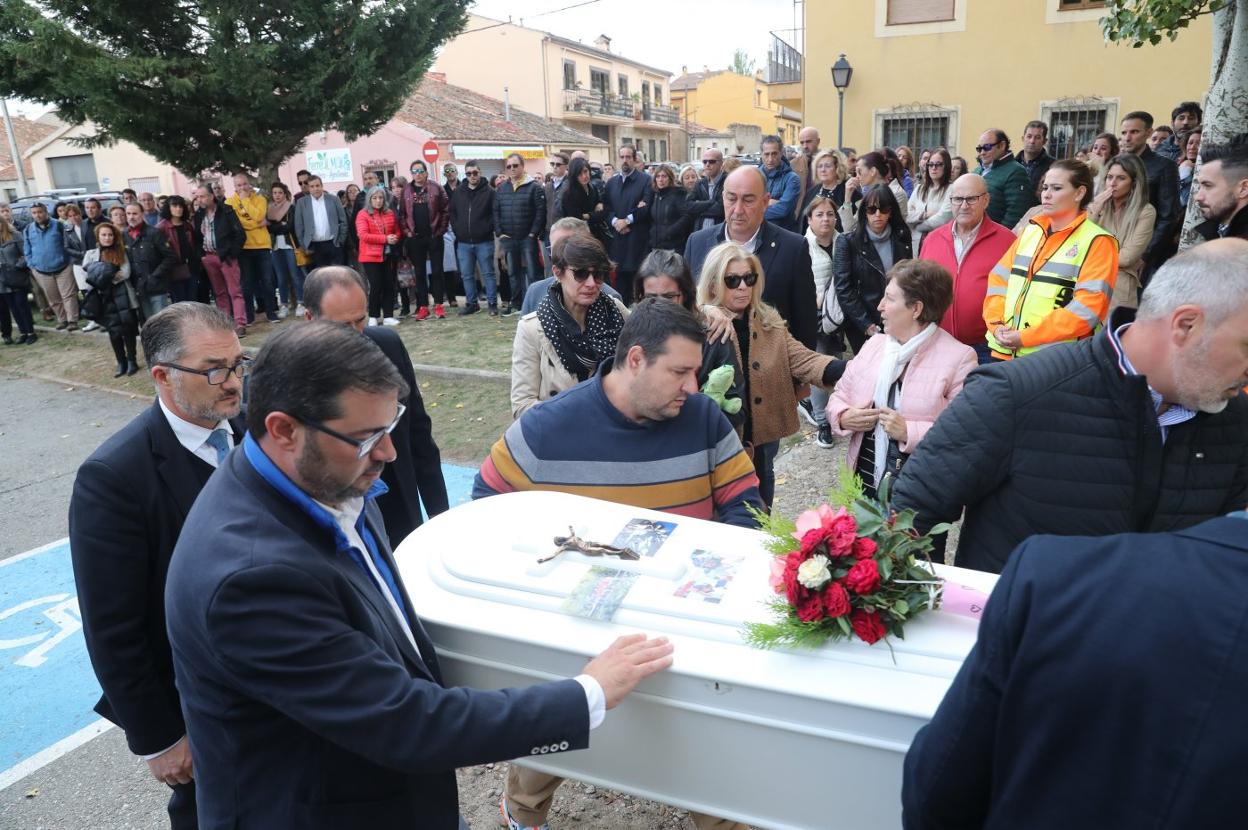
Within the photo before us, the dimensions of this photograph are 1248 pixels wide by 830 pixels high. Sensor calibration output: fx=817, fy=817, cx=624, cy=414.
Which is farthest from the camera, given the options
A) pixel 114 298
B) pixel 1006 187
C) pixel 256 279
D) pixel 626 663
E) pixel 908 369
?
pixel 256 279

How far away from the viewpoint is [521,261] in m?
11.0

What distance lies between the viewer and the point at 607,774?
6.30 feet

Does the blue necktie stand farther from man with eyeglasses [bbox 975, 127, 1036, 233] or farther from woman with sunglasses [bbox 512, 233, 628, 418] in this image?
man with eyeglasses [bbox 975, 127, 1036, 233]

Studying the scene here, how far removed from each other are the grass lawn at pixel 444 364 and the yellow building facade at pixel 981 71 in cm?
1029

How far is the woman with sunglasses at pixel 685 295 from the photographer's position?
3.50 meters

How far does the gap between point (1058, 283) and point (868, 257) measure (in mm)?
1787

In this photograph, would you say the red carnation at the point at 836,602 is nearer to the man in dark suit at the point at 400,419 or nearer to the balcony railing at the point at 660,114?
the man in dark suit at the point at 400,419

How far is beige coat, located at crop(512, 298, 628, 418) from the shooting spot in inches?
149

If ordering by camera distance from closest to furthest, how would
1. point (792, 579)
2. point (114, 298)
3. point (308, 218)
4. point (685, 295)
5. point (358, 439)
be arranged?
1. point (358, 439)
2. point (792, 579)
3. point (685, 295)
4. point (114, 298)
5. point (308, 218)

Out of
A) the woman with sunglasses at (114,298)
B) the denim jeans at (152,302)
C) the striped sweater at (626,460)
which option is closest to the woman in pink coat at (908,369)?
the striped sweater at (626,460)

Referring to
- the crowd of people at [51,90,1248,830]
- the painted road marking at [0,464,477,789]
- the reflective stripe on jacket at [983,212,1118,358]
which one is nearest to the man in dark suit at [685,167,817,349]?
the crowd of people at [51,90,1248,830]

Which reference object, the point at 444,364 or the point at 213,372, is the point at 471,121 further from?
the point at 213,372

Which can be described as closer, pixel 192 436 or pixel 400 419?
pixel 192 436

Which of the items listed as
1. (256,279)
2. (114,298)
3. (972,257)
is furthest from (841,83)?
(114,298)
